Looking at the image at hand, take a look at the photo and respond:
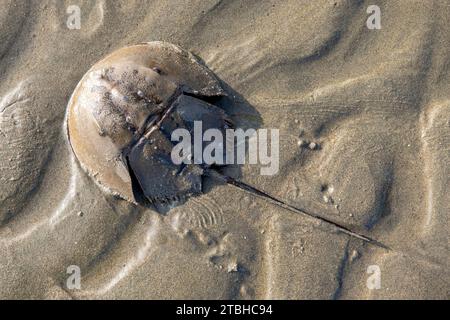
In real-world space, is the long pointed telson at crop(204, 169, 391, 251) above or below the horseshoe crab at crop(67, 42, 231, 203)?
below

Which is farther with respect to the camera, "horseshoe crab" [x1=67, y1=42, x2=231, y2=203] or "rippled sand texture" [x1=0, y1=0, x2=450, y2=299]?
"rippled sand texture" [x1=0, y1=0, x2=450, y2=299]

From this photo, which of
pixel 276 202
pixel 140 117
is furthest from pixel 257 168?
pixel 140 117

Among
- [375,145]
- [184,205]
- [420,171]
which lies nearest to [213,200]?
[184,205]

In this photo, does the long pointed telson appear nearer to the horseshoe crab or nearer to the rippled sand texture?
the rippled sand texture

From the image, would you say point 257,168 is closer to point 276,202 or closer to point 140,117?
point 276,202

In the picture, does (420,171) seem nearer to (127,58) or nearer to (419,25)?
(419,25)

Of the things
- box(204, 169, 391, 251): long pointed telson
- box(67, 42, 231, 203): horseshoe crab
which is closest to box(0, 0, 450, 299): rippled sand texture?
box(204, 169, 391, 251): long pointed telson
